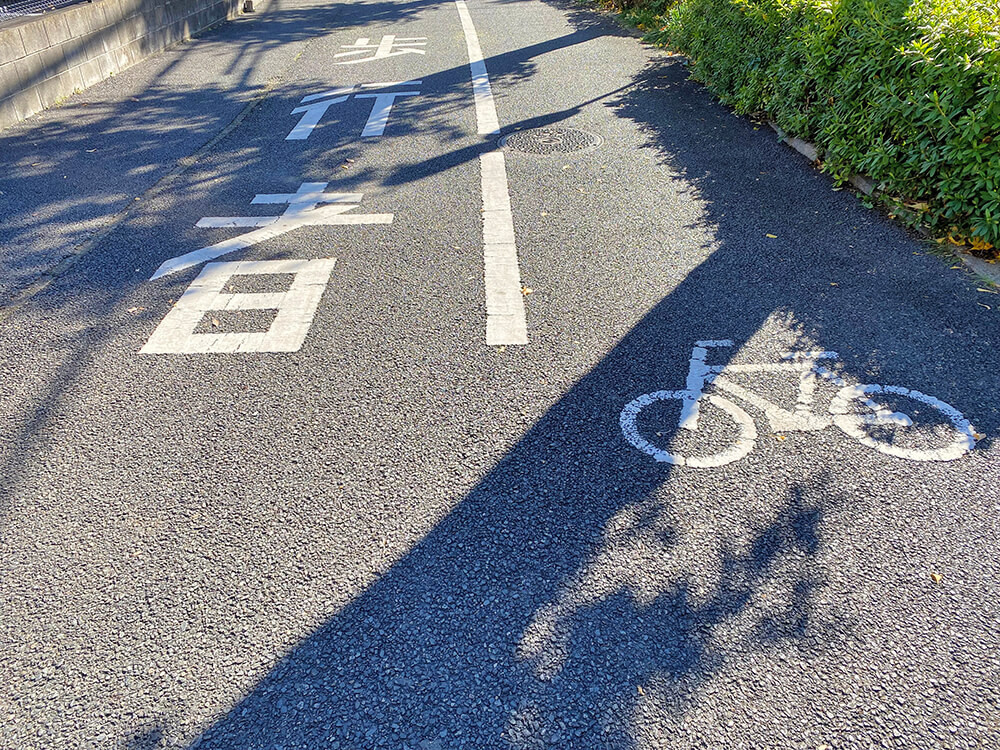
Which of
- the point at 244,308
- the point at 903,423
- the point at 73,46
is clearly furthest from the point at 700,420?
the point at 73,46

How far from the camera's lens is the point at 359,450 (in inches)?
138

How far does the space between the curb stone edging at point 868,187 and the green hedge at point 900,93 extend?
8cm

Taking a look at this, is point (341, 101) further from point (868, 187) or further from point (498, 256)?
point (868, 187)

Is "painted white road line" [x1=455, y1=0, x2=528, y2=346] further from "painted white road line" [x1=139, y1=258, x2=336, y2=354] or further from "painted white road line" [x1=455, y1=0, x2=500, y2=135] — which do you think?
"painted white road line" [x1=139, y1=258, x2=336, y2=354]

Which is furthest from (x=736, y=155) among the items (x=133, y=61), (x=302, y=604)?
(x=133, y=61)

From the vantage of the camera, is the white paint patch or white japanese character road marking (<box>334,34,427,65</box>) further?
white japanese character road marking (<box>334,34,427,65</box>)

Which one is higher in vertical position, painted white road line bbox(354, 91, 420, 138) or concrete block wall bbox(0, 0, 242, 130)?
concrete block wall bbox(0, 0, 242, 130)

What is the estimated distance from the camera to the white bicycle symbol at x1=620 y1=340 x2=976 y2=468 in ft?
11.2

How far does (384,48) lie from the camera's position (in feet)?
45.7

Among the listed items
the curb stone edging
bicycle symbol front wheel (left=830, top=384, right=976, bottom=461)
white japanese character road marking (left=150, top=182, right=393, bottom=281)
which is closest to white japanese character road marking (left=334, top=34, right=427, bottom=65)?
white japanese character road marking (left=150, top=182, right=393, bottom=281)

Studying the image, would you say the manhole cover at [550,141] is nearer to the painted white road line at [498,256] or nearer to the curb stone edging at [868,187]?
the painted white road line at [498,256]

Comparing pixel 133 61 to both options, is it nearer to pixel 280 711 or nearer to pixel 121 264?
pixel 121 264

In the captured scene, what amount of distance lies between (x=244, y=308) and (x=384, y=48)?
35.9 ft

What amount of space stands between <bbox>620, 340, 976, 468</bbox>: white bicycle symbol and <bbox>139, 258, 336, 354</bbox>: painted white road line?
7.38 feet
